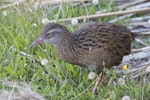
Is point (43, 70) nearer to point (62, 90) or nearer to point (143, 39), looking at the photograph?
point (62, 90)

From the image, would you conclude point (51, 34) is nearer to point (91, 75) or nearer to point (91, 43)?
point (91, 43)

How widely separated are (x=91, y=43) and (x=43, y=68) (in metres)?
0.70

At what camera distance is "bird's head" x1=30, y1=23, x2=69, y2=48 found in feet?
22.8

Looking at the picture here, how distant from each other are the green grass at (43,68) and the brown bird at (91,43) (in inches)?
7.4

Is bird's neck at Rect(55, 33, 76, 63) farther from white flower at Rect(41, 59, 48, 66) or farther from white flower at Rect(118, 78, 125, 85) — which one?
white flower at Rect(118, 78, 125, 85)

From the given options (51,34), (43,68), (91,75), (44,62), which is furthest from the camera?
(43,68)

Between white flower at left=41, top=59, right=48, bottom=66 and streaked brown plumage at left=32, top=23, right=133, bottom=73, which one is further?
white flower at left=41, top=59, right=48, bottom=66

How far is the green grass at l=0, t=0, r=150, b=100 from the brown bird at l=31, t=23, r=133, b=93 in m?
0.19

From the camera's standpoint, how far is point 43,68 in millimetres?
7305

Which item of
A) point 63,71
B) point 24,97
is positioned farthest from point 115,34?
point 24,97

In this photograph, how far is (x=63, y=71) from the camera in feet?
23.4

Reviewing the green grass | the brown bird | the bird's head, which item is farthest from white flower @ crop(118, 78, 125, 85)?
the bird's head

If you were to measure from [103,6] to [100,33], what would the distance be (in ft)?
6.99

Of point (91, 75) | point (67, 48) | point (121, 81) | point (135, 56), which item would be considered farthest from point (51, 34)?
point (135, 56)
